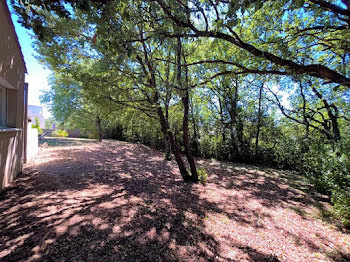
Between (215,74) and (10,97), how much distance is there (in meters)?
4.99

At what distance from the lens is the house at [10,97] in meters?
3.21

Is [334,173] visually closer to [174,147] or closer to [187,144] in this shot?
[187,144]

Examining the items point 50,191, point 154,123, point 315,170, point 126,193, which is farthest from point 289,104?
point 50,191

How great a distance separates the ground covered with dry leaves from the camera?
76.2 inches

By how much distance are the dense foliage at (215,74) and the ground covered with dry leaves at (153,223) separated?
1033 millimetres

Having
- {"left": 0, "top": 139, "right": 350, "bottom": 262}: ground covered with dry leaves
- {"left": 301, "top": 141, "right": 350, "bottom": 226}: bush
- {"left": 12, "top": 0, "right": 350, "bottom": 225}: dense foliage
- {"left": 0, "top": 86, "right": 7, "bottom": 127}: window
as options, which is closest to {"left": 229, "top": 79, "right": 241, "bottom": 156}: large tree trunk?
{"left": 12, "top": 0, "right": 350, "bottom": 225}: dense foliage

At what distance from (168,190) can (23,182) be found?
3.41 m

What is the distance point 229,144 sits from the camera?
9469 mm

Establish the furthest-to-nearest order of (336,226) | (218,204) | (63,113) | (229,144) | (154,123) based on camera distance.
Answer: (63,113) < (229,144) < (154,123) < (218,204) < (336,226)

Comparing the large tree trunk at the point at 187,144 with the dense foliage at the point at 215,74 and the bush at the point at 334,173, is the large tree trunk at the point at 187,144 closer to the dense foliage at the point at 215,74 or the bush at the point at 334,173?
the dense foliage at the point at 215,74

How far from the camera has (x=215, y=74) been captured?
3.46 meters

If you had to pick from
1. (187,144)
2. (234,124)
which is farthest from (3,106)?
(234,124)

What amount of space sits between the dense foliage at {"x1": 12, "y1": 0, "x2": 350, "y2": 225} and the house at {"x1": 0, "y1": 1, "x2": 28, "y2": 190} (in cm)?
64

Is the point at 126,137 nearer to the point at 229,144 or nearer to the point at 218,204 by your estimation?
the point at 229,144
